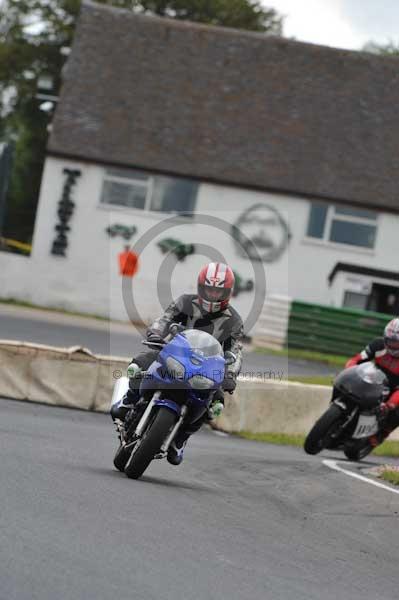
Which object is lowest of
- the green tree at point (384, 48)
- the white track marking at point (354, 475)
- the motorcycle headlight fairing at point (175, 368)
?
the white track marking at point (354, 475)

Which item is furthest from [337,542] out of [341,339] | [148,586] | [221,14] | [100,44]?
[221,14]

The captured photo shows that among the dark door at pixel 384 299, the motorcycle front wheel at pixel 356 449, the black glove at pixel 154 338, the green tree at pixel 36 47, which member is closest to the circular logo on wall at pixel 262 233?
the dark door at pixel 384 299

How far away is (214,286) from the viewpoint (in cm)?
1061

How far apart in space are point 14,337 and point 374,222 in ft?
59.9

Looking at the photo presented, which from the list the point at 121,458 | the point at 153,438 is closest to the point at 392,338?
the point at 121,458

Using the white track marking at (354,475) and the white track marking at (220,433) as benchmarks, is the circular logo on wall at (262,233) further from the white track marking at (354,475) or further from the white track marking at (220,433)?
the white track marking at (354,475)

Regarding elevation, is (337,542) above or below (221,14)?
→ below

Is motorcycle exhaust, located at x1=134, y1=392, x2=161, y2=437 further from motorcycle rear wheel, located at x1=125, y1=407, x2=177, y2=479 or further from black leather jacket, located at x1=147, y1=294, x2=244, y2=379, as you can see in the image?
black leather jacket, located at x1=147, y1=294, x2=244, y2=379

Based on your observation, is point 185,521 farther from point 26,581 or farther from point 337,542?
point 26,581

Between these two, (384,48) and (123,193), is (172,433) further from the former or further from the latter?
(384,48)

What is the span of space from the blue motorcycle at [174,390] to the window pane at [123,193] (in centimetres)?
3154

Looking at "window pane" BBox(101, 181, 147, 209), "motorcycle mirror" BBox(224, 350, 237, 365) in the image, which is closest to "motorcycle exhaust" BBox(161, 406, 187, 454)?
"motorcycle mirror" BBox(224, 350, 237, 365)

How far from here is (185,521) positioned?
27.8 ft

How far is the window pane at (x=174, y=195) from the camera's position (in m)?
41.4
